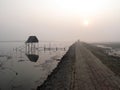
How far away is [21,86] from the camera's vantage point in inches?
772

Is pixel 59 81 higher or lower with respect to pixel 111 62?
lower

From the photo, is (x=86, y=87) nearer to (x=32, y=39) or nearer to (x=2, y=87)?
(x=2, y=87)

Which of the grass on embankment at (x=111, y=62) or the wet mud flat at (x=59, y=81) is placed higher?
the grass on embankment at (x=111, y=62)

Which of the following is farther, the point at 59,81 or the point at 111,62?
the point at 111,62

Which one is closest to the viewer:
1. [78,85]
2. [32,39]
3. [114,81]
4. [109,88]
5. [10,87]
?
[109,88]

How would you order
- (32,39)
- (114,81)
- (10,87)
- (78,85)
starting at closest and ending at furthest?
(78,85) → (114,81) → (10,87) → (32,39)

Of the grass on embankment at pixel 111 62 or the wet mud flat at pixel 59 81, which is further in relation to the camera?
the grass on embankment at pixel 111 62

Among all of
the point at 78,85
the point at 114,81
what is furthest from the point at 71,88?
the point at 114,81

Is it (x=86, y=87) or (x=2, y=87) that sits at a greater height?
(x=86, y=87)

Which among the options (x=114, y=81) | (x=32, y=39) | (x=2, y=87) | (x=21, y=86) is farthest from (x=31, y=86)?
(x=32, y=39)

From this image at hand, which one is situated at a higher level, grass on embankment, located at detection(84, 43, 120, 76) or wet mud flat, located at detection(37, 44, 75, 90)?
grass on embankment, located at detection(84, 43, 120, 76)

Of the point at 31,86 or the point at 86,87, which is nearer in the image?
the point at 86,87

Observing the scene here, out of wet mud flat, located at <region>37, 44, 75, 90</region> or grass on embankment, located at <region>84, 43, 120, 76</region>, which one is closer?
wet mud flat, located at <region>37, 44, 75, 90</region>

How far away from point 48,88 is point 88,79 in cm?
364
